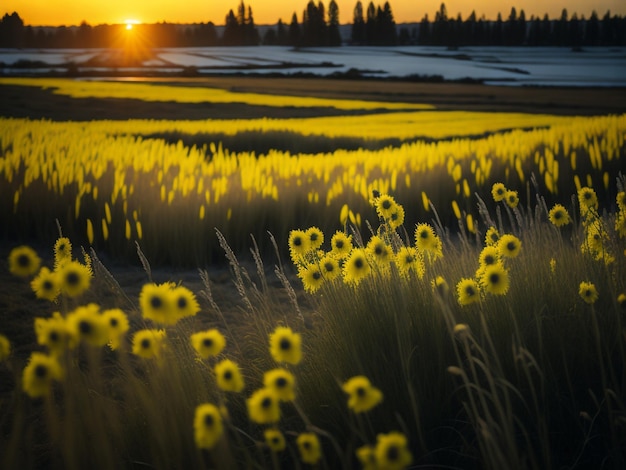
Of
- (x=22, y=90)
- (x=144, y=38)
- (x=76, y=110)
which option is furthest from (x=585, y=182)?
(x=22, y=90)

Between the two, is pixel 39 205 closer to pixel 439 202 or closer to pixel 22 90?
pixel 439 202

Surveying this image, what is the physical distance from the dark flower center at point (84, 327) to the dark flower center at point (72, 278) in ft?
0.36

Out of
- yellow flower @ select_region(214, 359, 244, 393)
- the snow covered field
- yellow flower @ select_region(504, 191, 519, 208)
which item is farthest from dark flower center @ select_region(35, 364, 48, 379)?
the snow covered field

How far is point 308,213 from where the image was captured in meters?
4.01

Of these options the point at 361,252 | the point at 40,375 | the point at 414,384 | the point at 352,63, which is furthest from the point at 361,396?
the point at 352,63

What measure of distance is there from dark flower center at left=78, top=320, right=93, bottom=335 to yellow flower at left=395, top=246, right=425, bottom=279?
1155 mm

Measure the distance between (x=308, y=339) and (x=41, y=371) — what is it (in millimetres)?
1161

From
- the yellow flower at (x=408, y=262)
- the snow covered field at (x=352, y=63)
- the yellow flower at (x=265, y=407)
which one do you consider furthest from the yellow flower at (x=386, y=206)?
the snow covered field at (x=352, y=63)

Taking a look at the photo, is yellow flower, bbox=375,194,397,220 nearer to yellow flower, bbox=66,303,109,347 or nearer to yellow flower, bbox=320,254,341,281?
yellow flower, bbox=320,254,341,281

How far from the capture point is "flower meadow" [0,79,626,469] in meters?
0.93

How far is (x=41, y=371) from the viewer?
78 cm

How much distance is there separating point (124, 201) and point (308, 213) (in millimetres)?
1238

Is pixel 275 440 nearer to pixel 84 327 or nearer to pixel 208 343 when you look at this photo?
pixel 208 343

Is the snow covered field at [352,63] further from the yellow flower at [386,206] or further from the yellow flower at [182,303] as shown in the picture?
the yellow flower at [182,303]
